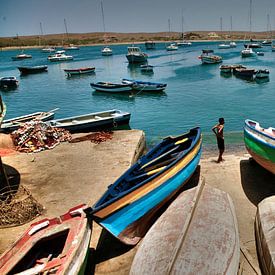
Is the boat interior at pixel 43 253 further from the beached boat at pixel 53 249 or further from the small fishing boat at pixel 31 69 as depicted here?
the small fishing boat at pixel 31 69

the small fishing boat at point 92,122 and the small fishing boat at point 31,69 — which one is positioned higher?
the small fishing boat at point 31,69

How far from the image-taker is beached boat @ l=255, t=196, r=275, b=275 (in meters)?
7.06

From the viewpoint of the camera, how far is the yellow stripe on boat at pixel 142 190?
26.4 feet

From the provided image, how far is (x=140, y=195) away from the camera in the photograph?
8.75m

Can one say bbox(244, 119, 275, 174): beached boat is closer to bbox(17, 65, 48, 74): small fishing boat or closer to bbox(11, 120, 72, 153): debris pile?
bbox(11, 120, 72, 153): debris pile

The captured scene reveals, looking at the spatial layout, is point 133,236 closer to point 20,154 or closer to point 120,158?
point 120,158

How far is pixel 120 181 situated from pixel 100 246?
1948 mm

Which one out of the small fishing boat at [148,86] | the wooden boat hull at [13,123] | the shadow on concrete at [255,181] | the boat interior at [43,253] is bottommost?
the shadow on concrete at [255,181]

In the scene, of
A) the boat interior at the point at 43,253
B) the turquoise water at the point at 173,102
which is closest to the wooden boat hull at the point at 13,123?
the turquoise water at the point at 173,102

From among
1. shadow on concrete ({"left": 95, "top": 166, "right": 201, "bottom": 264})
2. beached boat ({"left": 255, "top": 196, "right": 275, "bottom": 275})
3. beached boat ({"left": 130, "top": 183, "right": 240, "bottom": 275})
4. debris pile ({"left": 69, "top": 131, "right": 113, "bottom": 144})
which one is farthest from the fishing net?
beached boat ({"left": 255, "top": 196, "right": 275, "bottom": 275})

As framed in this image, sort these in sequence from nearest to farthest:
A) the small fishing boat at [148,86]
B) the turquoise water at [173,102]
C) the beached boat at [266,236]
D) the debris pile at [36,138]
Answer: the beached boat at [266,236] < the debris pile at [36,138] < the turquoise water at [173,102] < the small fishing boat at [148,86]

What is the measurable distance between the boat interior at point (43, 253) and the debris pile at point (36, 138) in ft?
27.0

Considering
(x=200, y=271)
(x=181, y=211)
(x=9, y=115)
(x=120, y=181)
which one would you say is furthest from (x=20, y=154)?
(x=9, y=115)

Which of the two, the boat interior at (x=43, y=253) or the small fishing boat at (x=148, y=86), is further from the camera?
the small fishing boat at (x=148, y=86)
